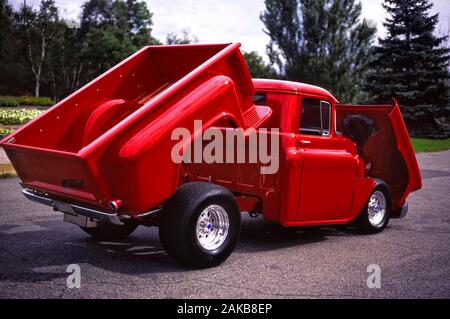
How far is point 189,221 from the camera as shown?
14.2ft

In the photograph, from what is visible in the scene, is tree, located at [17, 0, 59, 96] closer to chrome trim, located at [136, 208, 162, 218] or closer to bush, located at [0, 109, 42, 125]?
bush, located at [0, 109, 42, 125]

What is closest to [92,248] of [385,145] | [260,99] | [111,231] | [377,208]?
[111,231]

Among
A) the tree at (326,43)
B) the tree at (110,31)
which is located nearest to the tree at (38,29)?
the tree at (110,31)

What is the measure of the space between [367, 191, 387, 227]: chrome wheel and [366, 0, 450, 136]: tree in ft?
81.3

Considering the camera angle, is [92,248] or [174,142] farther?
[92,248]

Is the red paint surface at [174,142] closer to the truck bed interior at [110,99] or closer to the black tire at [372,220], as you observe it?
the truck bed interior at [110,99]

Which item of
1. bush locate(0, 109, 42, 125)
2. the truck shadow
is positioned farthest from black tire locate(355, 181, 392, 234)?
bush locate(0, 109, 42, 125)

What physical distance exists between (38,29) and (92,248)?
5037 centimetres

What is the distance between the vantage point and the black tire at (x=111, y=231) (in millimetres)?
5680

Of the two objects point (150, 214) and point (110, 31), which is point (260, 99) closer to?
point (150, 214)
